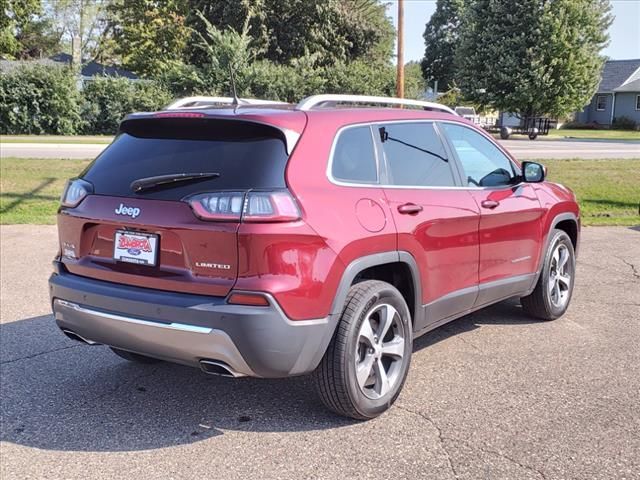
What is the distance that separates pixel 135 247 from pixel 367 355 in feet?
4.65

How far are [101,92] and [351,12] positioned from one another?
16.0 meters

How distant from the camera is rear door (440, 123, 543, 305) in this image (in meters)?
4.72

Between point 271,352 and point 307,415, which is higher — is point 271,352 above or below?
above

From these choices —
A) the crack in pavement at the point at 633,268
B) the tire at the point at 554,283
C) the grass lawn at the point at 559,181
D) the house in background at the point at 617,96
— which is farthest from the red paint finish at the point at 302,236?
the house in background at the point at 617,96

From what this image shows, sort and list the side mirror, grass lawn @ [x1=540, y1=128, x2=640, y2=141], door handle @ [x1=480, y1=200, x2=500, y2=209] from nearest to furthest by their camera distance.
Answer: door handle @ [x1=480, y1=200, x2=500, y2=209]
the side mirror
grass lawn @ [x1=540, y1=128, x2=640, y2=141]

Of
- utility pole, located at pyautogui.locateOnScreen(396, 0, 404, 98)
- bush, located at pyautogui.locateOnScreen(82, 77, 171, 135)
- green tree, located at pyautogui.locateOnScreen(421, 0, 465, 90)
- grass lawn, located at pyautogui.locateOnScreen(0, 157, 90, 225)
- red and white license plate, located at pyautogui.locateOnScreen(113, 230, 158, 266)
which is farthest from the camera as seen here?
green tree, located at pyautogui.locateOnScreen(421, 0, 465, 90)

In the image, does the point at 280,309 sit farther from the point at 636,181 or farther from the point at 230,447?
the point at 636,181

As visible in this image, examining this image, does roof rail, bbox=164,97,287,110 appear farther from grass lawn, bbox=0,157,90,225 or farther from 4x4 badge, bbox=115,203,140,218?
grass lawn, bbox=0,157,90,225

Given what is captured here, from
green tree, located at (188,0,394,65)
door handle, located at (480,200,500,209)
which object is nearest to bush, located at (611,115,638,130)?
green tree, located at (188,0,394,65)

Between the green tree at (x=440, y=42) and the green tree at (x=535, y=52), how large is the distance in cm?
3957

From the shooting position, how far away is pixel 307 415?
390cm

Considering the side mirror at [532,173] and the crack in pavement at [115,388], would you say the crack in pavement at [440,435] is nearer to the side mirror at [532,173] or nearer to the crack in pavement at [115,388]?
the crack in pavement at [115,388]

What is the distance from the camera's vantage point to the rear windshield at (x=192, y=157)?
11.1 ft

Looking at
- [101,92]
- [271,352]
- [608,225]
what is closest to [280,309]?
[271,352]
